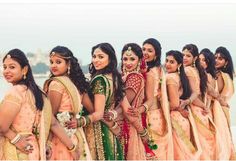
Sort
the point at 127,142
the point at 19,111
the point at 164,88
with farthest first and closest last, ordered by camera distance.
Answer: the point at 164,88 < the point at 127,142 < the point at 19,111

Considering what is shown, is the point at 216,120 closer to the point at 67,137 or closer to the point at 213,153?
the point at 213,153

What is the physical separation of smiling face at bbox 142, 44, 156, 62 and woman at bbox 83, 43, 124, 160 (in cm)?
88

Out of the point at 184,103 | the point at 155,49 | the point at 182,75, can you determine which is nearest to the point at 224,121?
the point at 184,103

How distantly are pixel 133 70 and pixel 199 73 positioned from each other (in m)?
1.56

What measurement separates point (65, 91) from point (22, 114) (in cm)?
52

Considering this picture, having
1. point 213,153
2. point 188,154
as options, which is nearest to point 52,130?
point 188,154

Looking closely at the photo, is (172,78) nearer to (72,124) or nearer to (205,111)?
(205,111)

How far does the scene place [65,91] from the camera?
223 inches

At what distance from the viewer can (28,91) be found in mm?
5367

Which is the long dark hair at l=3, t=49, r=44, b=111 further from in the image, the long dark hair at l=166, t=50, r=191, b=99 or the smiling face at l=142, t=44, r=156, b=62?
the long dark hair at l=166, t=50, r=191, b=99

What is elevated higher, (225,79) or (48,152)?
(225,79)

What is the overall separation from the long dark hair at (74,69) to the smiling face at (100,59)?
304 mm

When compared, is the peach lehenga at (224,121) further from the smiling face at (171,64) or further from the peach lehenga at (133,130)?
the peach lehenga at (133,130)

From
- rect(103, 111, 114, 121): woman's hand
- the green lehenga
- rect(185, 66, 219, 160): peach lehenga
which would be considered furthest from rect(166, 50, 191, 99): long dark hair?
rect(103, 111, 114, 121): woman's hand
